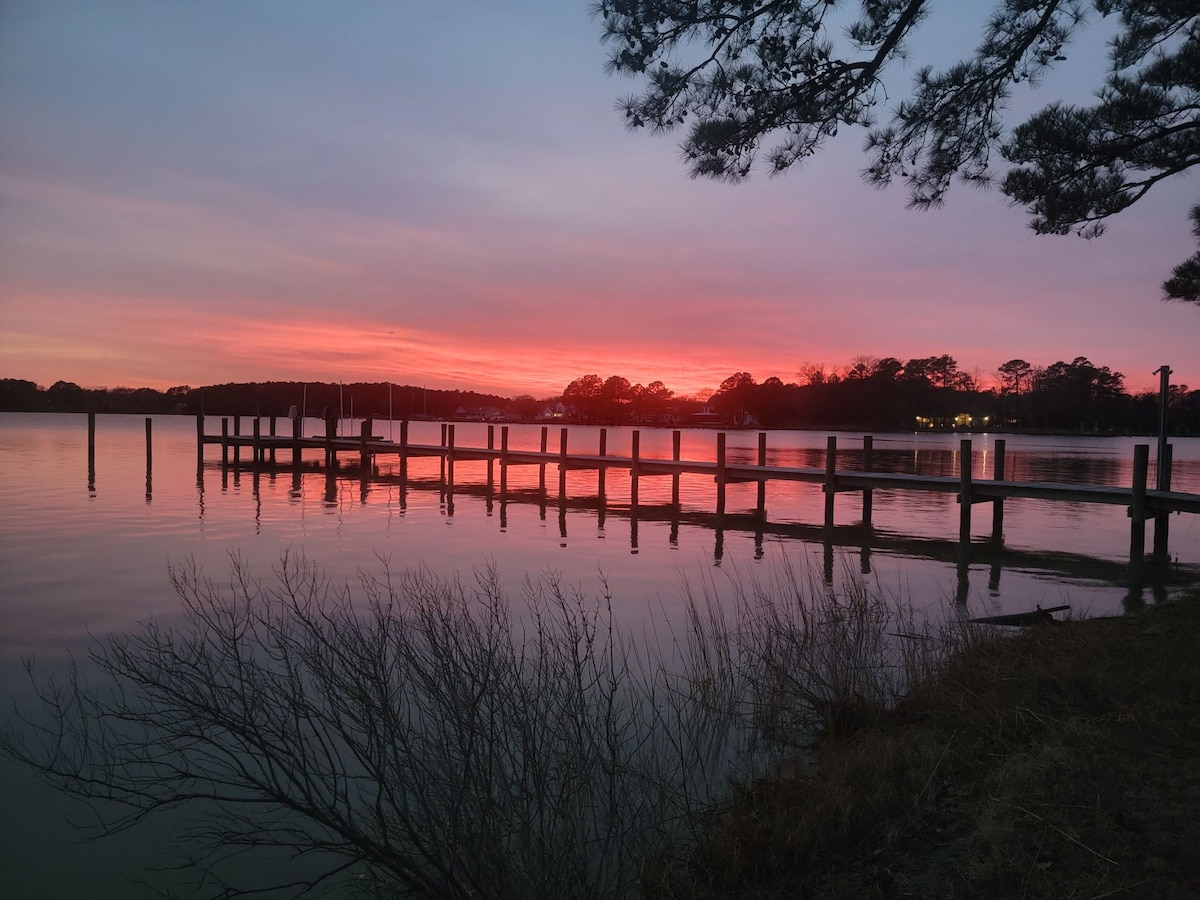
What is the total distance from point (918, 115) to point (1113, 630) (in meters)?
5.36

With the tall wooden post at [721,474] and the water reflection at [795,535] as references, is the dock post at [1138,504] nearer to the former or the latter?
the water reflection at [795,535]

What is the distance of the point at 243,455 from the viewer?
4928cm

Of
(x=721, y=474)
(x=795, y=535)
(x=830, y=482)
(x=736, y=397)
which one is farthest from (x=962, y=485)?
(x=736, y=397)

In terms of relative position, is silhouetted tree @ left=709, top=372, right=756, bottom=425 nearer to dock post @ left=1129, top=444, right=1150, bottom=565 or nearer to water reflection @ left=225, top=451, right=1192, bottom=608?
water reflection @ left=225, top=451, right=1192, bottom=608

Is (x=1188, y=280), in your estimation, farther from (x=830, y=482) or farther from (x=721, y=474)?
(x=721, y=474)

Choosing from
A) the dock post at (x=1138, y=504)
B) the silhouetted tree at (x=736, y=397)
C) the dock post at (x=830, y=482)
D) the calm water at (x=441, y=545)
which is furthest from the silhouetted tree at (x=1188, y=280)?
the silhouetted tree at (x=736, y=397)

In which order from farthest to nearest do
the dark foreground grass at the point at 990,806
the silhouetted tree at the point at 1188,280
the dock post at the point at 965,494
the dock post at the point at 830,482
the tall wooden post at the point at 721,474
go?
the tall wooden post at the point at 721,474 → the dock post at the point at 830,482 → the dock post at the point at 965,494 → the silhouetted tree at the point at 1188,280 → the dark foreground grass at the point at 990,806

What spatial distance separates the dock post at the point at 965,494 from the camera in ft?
57.9

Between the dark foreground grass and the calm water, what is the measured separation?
392cm

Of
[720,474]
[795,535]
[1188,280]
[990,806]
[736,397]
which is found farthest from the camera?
[736,397]

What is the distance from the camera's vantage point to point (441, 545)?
722 inches

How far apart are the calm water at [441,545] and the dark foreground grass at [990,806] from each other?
3.92 m

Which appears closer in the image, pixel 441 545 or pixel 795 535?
pixel 441 545

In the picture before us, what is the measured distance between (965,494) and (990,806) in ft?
50.3
